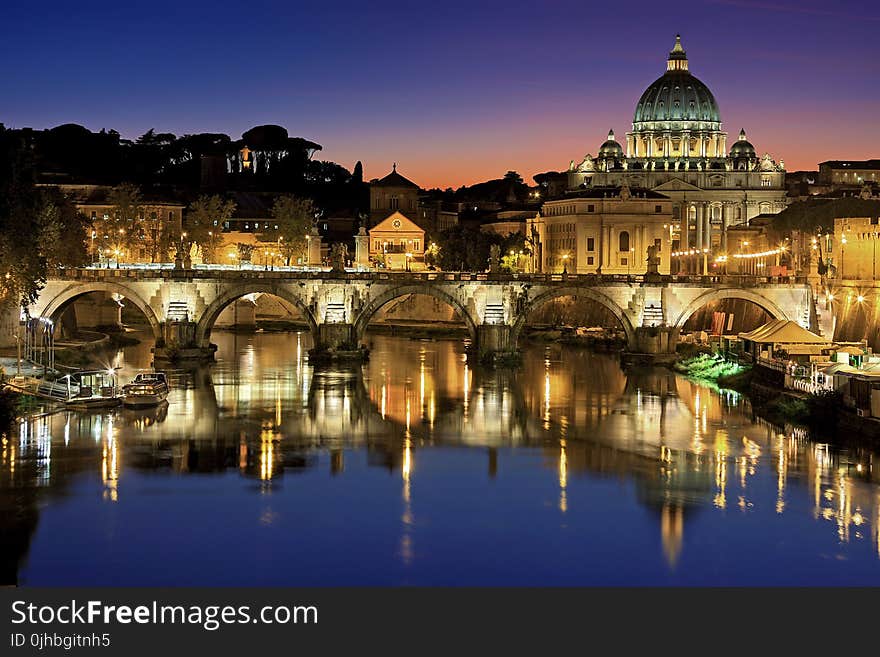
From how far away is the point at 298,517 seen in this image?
35.9 m

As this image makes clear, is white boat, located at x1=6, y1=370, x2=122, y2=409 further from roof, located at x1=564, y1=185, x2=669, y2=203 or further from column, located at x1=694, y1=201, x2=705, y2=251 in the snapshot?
column, located at x1=694, y1=201, x2=705, y2=251

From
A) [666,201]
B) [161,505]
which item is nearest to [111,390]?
[161,505]

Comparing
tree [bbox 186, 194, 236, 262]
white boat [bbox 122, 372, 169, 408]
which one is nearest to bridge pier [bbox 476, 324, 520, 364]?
white boat [bbox 122, 372, 169, 408]

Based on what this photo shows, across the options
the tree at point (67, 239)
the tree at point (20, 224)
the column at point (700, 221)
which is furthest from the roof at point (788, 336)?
the column at point (700, 221)

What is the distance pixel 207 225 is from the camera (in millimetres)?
108250

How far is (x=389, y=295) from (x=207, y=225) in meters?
36.6

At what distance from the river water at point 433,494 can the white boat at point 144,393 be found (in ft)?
2.99

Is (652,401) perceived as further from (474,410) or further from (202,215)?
(202,215)

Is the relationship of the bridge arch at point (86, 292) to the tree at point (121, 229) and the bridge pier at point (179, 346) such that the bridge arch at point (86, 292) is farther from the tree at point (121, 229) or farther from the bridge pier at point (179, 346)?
the tree at point (121, 229)

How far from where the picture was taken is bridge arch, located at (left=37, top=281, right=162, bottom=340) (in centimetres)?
7356

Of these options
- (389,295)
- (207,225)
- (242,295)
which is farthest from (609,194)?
(242,295)

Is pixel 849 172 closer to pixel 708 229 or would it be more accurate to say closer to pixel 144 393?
pixel 708 229

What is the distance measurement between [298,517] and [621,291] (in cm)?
4216

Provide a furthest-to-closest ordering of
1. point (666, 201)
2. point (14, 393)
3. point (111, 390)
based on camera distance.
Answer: point (666, 201) → point (111, 390) → point (14, 393)
